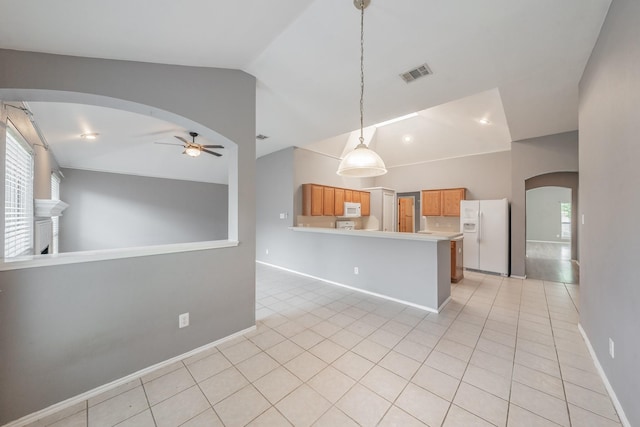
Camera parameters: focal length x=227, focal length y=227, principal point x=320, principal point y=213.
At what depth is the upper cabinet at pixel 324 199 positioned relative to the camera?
5.30 m

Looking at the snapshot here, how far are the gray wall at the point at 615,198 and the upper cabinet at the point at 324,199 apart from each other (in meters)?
4.13

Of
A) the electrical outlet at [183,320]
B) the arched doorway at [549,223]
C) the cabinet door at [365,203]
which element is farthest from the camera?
the arched doorway at [549,223]

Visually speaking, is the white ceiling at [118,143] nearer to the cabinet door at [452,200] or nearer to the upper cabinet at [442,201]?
the upper cabinet at [442,201]

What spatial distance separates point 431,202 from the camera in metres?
6.25

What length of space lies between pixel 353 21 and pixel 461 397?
3.09m

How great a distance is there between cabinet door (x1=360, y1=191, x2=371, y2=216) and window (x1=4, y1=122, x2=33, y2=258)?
19.6 ft

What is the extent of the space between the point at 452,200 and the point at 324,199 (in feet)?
11.1

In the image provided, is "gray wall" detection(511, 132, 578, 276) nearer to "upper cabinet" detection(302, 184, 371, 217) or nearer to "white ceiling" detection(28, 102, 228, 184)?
"upper cabinet" detection(302, 184, 371, 217)

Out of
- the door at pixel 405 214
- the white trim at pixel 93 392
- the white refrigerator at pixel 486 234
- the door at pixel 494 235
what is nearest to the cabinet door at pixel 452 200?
the white refrigerator at pixel 486 234

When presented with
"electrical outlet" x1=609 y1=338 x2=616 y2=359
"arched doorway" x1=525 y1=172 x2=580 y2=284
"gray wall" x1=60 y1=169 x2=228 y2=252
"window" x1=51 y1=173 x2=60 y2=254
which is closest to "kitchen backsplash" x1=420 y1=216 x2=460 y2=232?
"arched doorway" x1=525 y1=172 x2=580 y2=284

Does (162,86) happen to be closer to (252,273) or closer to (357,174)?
(252,273)

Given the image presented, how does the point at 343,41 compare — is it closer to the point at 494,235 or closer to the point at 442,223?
the point at 494,235

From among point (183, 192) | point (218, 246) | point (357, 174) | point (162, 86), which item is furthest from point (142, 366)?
point (183, 192)

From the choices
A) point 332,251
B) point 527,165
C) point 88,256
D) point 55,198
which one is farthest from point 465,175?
point 55,198
